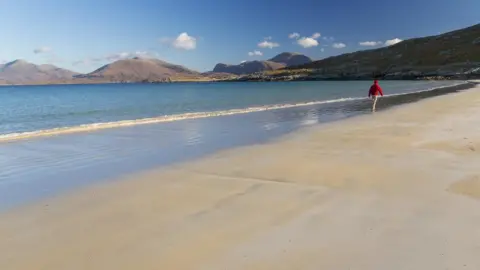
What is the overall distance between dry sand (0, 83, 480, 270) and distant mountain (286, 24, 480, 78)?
108322mm

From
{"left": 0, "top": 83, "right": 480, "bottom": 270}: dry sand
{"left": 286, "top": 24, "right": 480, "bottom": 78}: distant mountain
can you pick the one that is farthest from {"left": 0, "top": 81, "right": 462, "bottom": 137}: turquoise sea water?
{"left": 286, "top": 24, "right": 480, "bottom": 78}: distant mountain

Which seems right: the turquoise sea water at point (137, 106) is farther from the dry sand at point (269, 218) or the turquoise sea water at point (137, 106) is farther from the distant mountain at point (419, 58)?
the distant mountain at point (419, 58)

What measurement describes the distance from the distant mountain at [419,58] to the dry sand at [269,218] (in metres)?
108

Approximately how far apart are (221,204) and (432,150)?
689 cm

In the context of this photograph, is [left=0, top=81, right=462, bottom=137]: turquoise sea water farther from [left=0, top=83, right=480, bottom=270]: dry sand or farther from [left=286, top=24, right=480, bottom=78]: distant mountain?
[left=286, top=24, right=480, bottom=78]: distant mountain

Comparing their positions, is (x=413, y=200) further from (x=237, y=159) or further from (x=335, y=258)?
(x=237, y=159)

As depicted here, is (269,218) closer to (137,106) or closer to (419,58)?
(137,106)

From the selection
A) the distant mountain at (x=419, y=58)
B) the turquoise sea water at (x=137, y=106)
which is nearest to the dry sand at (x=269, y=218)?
the turquoise sea water at (x=137, y=106)

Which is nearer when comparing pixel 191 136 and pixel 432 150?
pixel 432 150

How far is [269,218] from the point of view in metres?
5.76

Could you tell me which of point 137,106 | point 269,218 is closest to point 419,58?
point 137,106

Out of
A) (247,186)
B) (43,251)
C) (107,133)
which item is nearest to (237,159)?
(247,186)

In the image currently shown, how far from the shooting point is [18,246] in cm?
509

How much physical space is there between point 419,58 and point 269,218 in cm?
15491
